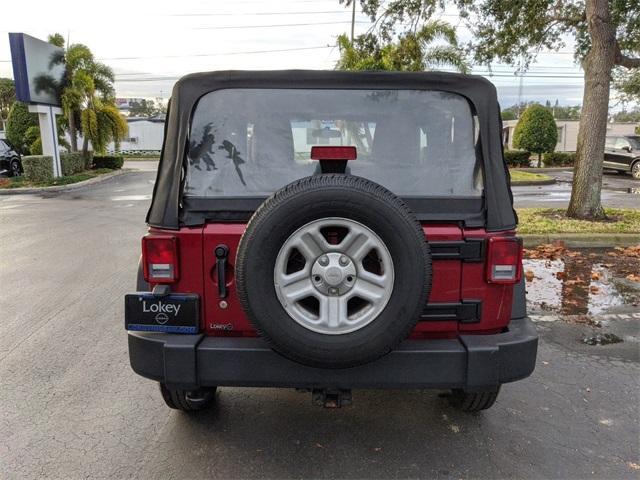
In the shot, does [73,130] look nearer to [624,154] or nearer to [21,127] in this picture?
[21,127]

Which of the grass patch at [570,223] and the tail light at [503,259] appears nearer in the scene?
the tail light at [503,259]

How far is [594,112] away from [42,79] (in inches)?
791

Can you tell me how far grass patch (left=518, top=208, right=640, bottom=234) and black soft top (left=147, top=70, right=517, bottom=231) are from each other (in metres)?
5.97

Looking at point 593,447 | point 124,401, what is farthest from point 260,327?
point 593,447

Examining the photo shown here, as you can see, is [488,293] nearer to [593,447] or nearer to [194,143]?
[593,447]

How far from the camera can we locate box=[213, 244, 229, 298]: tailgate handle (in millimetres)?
2562

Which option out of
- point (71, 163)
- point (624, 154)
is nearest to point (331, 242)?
point (71, 163)

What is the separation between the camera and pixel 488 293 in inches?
104

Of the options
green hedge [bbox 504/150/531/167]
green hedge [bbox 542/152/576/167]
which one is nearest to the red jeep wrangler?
green hedge [bbox 504/150/531/167]

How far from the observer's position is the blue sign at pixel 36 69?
64.4 feet

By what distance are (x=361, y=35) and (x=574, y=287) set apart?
A: 7.36m

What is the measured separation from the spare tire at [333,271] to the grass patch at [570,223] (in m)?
6.52

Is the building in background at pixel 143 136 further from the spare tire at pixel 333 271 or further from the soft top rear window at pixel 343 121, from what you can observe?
A: the spare tire at pixel 333 271

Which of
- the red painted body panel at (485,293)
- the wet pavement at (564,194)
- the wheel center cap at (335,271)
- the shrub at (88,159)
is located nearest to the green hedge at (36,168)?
the shrub at (88,159)
